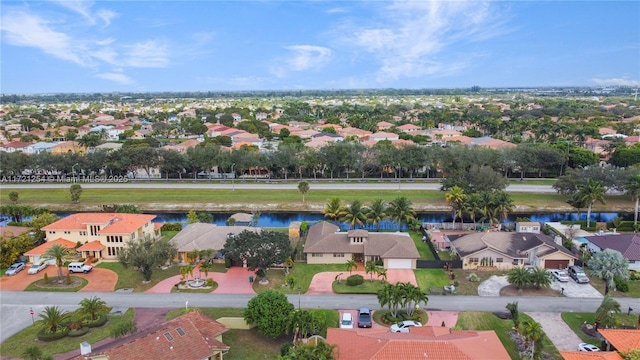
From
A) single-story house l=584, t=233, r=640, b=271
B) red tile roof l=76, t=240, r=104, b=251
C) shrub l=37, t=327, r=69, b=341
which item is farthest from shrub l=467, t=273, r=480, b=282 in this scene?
red tile roof l=76, t=240, r=104, b=251

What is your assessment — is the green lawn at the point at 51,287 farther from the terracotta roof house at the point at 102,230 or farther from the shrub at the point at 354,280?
the shrub at the point at 354,280

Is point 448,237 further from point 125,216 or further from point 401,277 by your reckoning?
point 125,216

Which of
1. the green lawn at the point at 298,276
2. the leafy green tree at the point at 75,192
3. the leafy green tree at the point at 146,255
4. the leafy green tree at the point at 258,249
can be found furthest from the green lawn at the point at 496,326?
the leafy green tree at the point at 75,192

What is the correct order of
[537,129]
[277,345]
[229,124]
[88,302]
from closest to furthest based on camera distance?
1. [277,345]
2. [88,302]
3. [537,129]
4. [229,124]

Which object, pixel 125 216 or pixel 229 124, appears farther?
pixel 229 124

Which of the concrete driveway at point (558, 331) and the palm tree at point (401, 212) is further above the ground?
the palm tree at point (401, 212)

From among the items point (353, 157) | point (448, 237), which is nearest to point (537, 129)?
point (353, 157)
